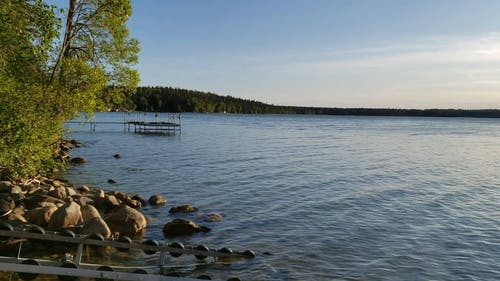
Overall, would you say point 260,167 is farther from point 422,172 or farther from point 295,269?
point 295,269

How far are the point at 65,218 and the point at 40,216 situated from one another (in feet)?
3.45

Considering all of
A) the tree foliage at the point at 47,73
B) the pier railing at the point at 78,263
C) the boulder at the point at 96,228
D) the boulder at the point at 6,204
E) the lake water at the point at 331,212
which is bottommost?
the lake water at the point at 331,212

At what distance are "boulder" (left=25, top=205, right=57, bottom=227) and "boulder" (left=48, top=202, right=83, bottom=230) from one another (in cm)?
27

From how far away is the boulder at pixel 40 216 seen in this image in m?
15.0

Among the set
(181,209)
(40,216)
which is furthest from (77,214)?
(181,209)

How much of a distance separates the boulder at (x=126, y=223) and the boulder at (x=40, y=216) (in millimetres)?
1941

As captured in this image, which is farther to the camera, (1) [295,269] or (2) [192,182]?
(2) [192,182]

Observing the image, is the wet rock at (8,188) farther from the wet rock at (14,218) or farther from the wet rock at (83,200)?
the wet rock at (14,218)

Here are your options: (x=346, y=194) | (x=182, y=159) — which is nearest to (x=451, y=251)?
(x=346, y=194)

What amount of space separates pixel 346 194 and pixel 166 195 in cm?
1032

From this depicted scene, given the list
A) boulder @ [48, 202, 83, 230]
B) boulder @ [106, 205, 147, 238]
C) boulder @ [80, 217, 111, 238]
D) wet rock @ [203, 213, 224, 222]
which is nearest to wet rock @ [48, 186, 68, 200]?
boulder @ [106, 205, 147, 238]

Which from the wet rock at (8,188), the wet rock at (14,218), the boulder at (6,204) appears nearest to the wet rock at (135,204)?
the wet rock at (8,188)

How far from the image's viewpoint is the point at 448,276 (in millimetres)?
13148

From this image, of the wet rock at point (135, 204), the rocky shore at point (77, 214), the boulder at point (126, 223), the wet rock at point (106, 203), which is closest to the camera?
the rocky shore at point (77, 214)
